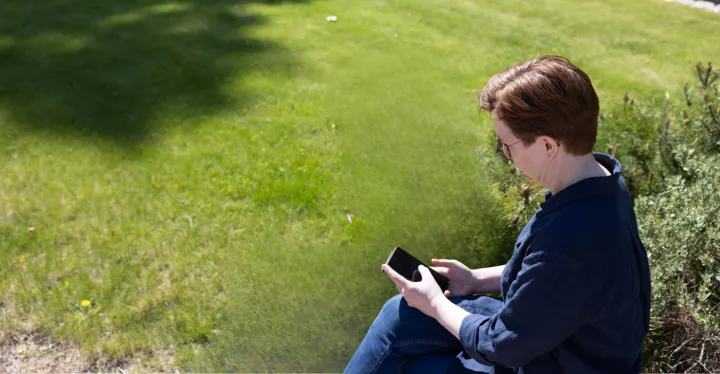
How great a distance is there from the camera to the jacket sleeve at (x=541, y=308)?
62.3 inches

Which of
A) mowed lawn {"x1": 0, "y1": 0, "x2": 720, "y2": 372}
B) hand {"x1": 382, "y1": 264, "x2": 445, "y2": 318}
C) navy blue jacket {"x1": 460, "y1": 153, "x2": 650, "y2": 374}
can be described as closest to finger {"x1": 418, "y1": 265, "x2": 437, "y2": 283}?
hand {"x1": 382, "y1": 264, "x2": 445, "y2": 318}

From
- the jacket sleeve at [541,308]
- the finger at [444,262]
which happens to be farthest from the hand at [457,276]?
the jacket sleeve at [541,308]

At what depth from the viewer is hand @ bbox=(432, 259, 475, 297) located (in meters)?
2.15

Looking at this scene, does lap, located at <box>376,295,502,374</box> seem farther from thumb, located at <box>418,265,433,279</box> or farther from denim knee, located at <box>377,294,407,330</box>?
thumb, located at <box>418,265,433,279</box>

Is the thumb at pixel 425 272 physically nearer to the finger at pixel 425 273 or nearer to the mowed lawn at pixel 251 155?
the finger at pixel 425 273

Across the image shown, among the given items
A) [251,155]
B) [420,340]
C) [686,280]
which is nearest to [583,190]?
[420,340]

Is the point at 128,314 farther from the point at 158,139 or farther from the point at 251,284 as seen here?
the point at 158,139

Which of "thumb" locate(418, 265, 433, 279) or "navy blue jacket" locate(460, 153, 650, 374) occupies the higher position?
"navy blue jacket" locate(460, 153, 650, 374)

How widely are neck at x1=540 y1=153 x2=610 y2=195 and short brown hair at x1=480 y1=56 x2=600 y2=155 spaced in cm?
2

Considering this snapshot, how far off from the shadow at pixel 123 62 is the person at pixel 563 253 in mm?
3096

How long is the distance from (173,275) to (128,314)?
31 cm

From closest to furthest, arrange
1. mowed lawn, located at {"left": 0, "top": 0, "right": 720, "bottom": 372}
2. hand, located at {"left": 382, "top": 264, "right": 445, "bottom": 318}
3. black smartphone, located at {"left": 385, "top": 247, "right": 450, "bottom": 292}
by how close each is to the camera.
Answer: hand, located at {"left": 382, "top": 264, "right": 445, "bottom": 318} < black smartphone, located at {"left": 385, "top": 247, "right": 450, "bottom": 292} < mowed lawn, located at {"left": 0, "top": 0, "right": 720, "bottom": 372}

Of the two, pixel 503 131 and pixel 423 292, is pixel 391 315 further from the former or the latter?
pixel 503 131

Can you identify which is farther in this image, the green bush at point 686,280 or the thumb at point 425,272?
the green bush at point 686,280
